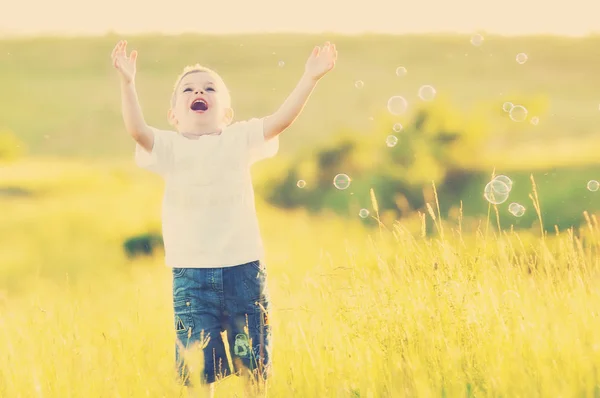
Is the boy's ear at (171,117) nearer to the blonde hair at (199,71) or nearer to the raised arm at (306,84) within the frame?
the blonde hair at (199,71)

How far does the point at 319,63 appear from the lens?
133 inches

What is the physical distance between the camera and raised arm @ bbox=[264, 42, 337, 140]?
337cm

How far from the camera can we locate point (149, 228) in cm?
1756

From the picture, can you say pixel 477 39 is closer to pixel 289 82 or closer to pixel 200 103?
pixel 200 103

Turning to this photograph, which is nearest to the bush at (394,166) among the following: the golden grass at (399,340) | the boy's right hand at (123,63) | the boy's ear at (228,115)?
the golden grass at (399,340)

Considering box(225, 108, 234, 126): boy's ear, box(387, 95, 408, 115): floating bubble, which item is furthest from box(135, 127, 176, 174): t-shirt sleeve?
box(387, 95, 408, 115): floating bubble

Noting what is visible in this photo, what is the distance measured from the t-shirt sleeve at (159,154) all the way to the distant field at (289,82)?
1723cm

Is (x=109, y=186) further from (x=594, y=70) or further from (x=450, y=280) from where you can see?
(x=594, y=70)

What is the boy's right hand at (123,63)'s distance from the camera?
11.2ft

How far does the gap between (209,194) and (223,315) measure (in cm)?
55

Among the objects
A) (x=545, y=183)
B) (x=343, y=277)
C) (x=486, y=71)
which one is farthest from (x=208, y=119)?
(x=486, y=71)

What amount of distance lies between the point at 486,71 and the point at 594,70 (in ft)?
17.9

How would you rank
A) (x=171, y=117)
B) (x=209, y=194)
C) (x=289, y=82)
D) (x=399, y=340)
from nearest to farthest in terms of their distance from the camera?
(x=399, y=340)
(x=209, y=194)
(x=171, y=117)
(x=289, y=82)

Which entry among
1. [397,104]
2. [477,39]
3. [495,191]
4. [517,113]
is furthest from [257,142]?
[477,39]
